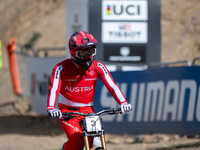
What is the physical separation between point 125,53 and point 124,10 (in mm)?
1443

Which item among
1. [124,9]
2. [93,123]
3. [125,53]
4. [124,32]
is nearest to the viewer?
[93,123]

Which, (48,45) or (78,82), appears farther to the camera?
(48,45)

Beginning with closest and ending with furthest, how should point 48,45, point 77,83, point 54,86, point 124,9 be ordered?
point 54,86 → point 77,83 → point 124,9 → point 48,45

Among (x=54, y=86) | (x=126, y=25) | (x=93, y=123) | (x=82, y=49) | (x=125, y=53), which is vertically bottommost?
(x=93, y=123)

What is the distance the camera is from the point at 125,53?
38.9ft

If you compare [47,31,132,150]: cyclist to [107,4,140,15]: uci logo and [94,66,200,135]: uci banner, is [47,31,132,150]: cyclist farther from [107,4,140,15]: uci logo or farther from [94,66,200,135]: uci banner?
[107,4,140,15]: uci logo

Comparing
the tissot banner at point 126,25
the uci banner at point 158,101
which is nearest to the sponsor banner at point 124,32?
the tissot banner at point 126,25

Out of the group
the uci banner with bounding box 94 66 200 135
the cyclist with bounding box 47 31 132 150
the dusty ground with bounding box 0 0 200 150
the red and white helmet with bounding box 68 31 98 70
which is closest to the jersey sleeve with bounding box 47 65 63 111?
the cyclist with bounding box 47 31 132 150

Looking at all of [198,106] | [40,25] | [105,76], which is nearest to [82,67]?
[105,76]

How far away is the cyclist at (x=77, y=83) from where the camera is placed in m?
4.50

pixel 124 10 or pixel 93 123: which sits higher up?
pixel 124 10

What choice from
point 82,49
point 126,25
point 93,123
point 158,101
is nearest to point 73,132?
point 93,123

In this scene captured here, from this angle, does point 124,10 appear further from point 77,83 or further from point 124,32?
point 77,83

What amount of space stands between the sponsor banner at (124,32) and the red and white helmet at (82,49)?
7082mm
